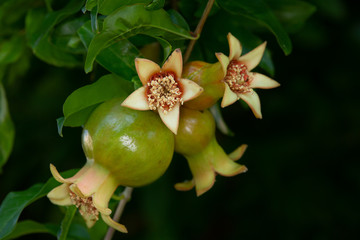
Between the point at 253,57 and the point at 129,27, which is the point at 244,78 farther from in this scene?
the point at 129,27

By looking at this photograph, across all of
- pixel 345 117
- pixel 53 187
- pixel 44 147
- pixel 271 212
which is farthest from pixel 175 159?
pixel 53 187

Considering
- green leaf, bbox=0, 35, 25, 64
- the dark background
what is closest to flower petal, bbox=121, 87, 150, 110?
green leaf, bbox=0, 35, 25, 64

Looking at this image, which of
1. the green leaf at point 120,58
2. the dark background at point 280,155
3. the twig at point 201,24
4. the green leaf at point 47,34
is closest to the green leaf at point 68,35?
the green leaf at point 47,34

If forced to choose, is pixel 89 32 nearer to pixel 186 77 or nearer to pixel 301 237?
pixel 186 77

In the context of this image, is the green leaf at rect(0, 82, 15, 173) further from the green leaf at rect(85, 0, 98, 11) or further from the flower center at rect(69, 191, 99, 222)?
the green leaf at rect(85, 0, 98, 11)

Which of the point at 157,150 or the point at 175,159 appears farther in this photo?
the point at 175,159

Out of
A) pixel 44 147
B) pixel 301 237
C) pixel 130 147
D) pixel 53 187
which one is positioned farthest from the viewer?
pixel 44 147
